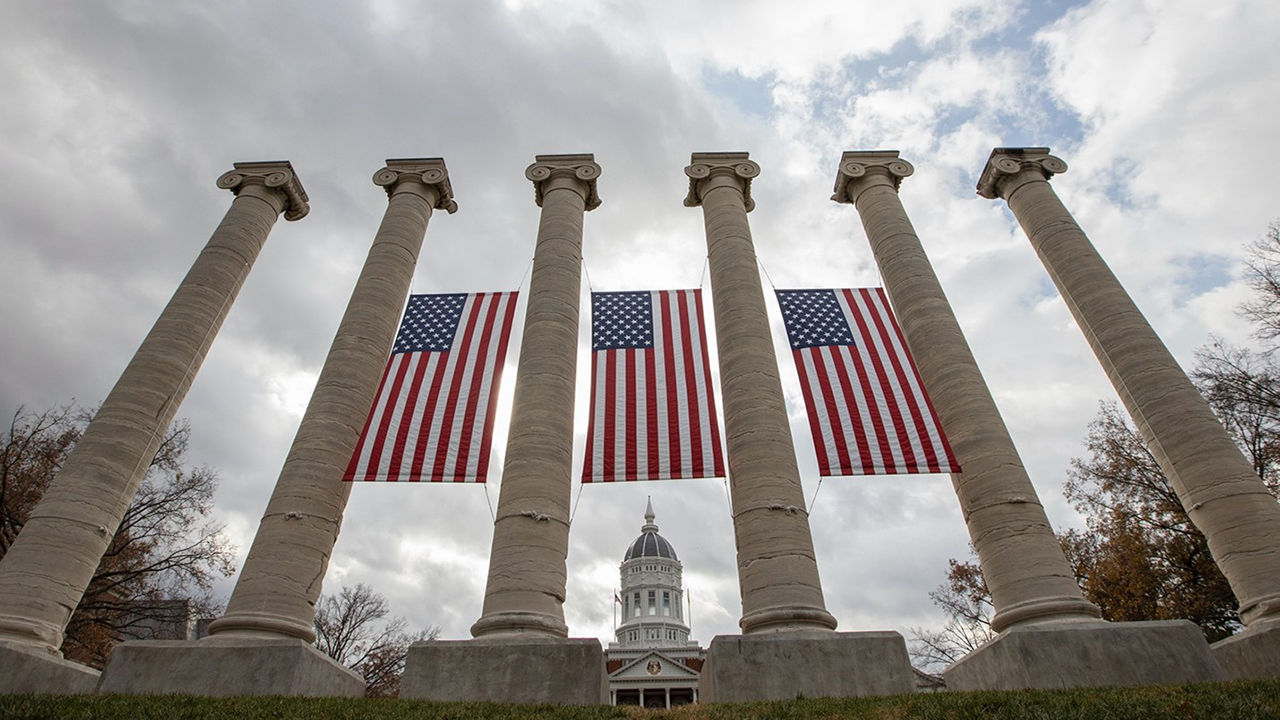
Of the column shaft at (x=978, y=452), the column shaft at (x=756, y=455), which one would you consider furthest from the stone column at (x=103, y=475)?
the column shaft at (x=978, y=452)

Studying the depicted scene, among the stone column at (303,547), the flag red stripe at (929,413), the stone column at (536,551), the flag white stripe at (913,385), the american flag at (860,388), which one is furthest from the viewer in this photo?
the flag white stripe at (913,385)

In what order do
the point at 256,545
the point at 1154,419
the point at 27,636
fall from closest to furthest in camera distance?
the point at 27,636 → the point at 256,545 → the point at 1154,419

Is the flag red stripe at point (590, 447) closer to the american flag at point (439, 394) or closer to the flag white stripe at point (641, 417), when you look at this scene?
the flag white stripe at point (641, 417)

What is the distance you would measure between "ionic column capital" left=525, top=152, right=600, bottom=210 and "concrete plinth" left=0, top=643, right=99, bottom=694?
1850 cm

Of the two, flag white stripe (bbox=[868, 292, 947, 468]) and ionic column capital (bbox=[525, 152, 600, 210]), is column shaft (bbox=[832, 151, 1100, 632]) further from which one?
ionic column capital (bbox=[525, 152, 600, 210])

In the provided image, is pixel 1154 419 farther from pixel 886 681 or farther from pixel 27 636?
pixel 27 636

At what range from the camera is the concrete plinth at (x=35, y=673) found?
14734 millimetres

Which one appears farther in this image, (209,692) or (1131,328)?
(1131,328)

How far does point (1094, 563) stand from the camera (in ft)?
129

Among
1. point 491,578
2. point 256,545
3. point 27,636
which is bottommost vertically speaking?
point 27,636

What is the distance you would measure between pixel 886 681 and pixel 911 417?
A: 650cm

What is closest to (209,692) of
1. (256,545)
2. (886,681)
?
(256,545)

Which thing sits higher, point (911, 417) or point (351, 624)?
point (351, 624)

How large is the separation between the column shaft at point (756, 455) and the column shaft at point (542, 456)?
167 inches
